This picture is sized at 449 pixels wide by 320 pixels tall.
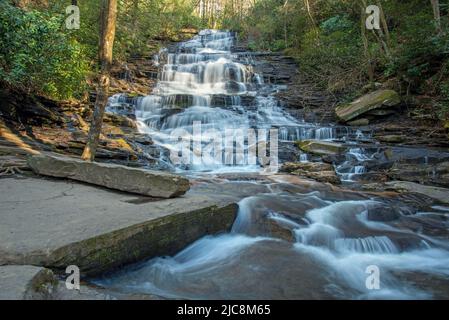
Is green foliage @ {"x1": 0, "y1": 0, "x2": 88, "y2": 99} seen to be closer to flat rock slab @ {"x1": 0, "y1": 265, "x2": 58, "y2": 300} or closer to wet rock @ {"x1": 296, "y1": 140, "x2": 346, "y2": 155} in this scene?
flat rock slab @ {"x1": 0, "y1": 265, "x2": 58, "y2": 300}

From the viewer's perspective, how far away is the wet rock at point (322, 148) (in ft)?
35.1

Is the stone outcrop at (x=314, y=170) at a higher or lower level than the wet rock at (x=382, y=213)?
higher

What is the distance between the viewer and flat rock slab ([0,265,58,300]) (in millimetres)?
2671

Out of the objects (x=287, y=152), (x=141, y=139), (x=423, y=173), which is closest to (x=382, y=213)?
(x=423, y=173)

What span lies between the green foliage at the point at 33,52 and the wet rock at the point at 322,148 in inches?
280

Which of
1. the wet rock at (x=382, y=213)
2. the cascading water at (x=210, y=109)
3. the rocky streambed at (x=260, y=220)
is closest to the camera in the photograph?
the rocky streambed at (x=260, y=220)

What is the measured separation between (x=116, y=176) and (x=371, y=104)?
1031cm

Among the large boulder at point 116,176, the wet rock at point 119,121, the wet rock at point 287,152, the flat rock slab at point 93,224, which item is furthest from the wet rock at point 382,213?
the wet rock at point 119,121

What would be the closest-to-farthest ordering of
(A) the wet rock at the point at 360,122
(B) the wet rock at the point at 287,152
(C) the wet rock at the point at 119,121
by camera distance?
(B) the wet rock at the point at 287,152, (C) the wet rock at the point at 119,121, (A) the wet rock at the point at 360,122

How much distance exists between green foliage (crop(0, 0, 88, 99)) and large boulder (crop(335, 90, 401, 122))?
9.24m

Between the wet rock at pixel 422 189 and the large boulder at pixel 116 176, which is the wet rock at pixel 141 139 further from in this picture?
the wet rock at pixel 422 189

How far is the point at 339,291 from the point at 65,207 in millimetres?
3374

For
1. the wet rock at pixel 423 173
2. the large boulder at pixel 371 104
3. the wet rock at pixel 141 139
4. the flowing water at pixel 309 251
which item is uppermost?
the large boulder at pixel 371 104

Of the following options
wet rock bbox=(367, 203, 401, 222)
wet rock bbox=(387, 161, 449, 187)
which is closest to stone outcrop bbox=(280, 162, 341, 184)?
wet rock bbox=(387, 161, 449, 187)
